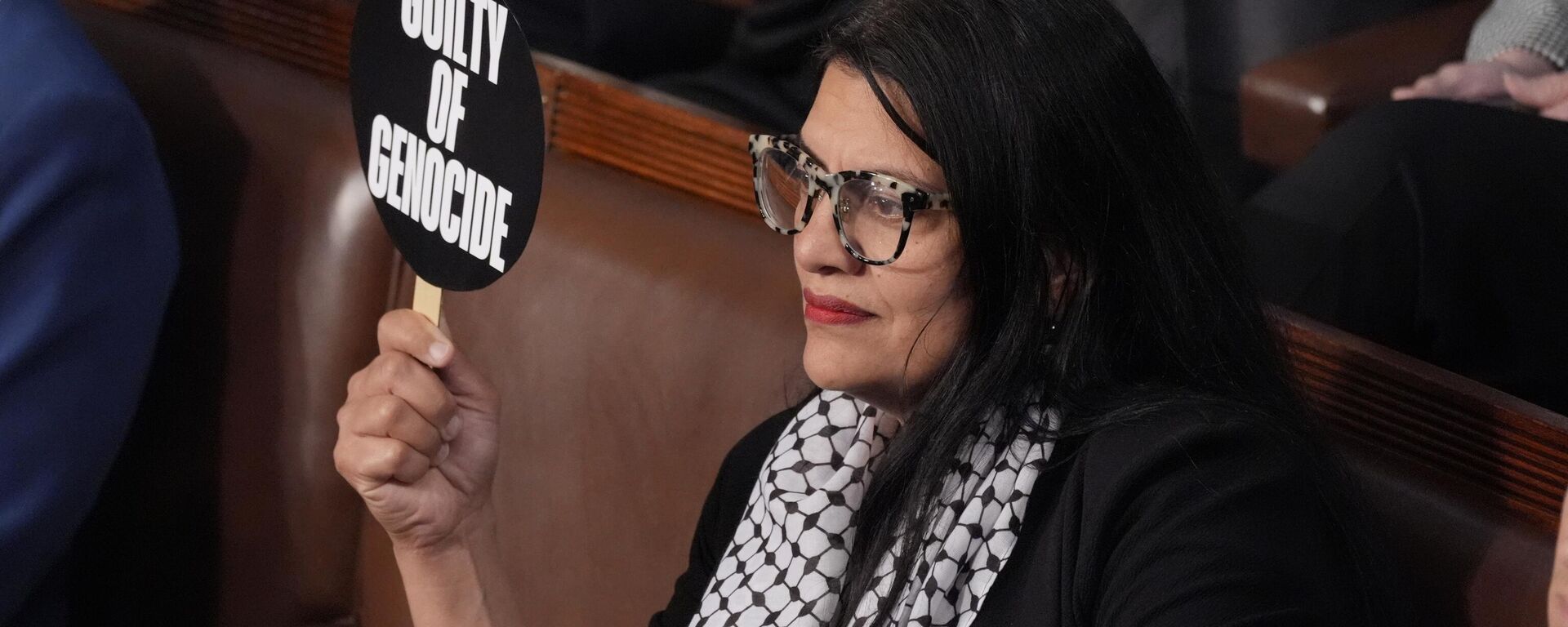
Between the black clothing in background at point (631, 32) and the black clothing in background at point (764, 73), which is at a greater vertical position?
the black clothing in background at point (631, 32)

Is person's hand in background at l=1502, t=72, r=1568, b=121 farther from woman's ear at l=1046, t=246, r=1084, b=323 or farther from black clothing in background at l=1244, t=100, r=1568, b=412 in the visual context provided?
woman's ear at l=1046, t=246, r=1084, b=323

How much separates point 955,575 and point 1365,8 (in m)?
0.72

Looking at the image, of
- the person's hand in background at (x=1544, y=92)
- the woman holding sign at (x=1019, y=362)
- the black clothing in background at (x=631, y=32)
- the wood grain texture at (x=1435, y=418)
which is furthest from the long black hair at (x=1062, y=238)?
the black clothing in background at (x=631, y=32)

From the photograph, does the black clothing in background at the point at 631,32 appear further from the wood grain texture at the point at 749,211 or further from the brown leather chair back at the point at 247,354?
the brown leather chair back at the point at 247,354

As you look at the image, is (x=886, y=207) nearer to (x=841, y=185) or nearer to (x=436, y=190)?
(x=841, y=185)

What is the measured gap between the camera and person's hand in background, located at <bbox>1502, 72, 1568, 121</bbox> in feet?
3.87

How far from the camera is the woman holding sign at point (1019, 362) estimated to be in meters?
0.92

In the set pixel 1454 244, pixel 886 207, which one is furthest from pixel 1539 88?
pixel 886 207

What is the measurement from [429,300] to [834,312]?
278mm

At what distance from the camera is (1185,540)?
89 centimetres

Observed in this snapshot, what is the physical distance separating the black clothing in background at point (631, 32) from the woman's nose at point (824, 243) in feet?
2.20

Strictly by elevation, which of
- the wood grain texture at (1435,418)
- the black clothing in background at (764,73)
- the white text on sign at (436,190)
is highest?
the white text on sign at (436,190)

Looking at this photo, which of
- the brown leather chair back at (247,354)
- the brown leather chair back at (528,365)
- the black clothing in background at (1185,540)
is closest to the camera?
the black clothing in background at (1185,540)

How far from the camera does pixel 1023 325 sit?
3.25ft
